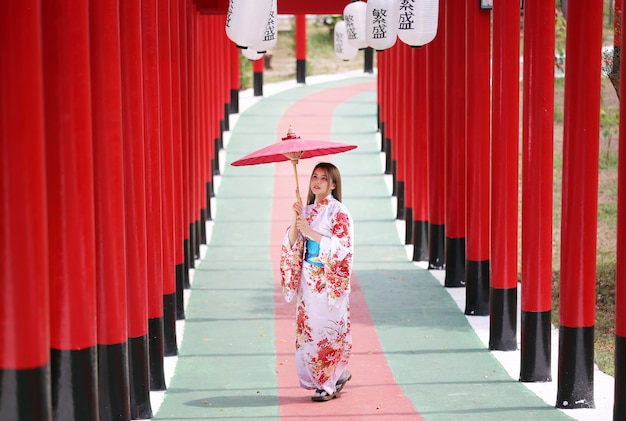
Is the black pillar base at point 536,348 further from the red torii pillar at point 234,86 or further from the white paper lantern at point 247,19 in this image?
the red torii pillar at point 234,86

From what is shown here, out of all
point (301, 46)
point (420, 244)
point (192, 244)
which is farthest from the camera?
point (301, 46)

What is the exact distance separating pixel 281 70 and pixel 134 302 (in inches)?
1095

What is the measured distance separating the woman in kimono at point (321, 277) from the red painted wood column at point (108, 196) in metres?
1.59

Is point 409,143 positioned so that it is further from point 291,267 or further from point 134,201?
point 134,201

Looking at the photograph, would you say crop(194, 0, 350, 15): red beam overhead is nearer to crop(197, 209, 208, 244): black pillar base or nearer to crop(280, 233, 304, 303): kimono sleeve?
crop(197, 209, 208, 244): black pillar base

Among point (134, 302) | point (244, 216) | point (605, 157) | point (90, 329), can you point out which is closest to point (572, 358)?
point (134, 302)

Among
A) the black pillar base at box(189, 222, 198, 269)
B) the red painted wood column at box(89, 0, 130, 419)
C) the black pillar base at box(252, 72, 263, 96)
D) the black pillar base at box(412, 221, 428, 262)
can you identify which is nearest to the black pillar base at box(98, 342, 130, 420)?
the red painted wood column at box(89, 0, 130, 419)

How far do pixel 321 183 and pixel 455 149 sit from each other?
14.8 ft

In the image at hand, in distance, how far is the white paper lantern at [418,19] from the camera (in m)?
9.59

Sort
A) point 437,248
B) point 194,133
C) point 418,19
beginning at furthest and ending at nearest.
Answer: point 194,133 < point 437,248 < point 418,19

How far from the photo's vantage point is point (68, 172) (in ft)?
19.7

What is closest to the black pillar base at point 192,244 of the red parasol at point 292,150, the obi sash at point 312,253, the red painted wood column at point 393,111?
the red painted wood column at point 393,111

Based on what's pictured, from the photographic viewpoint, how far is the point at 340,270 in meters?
8.19

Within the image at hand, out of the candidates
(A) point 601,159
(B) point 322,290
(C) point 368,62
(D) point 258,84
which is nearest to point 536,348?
(B) point 322,290
